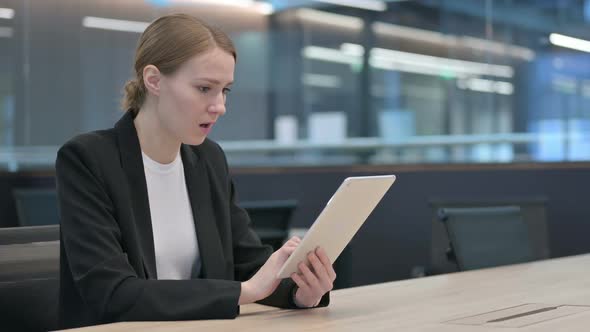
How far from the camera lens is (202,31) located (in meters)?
2.12

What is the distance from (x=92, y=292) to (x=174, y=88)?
496 millimetres

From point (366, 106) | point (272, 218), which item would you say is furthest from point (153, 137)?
point (366, 106)

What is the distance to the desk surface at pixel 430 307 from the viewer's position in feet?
5.81

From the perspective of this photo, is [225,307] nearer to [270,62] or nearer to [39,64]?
[39,64]

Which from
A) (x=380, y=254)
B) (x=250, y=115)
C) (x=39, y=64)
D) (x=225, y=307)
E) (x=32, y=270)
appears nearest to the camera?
(x=225, y=307)

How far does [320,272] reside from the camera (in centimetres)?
197

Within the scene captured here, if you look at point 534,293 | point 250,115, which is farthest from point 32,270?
point 250,115

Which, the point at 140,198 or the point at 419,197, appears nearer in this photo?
the point at 140,198

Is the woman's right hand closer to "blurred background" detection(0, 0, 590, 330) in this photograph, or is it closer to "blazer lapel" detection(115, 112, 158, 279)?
"blazer lapel" detection(115, 112, 158, 279)

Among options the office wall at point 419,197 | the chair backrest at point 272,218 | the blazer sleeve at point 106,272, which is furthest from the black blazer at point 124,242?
the office wall at point 419,197

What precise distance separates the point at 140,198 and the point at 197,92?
0.27 metres

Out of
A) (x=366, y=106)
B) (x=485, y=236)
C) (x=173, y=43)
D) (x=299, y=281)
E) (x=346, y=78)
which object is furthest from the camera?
(x=346, y=78)

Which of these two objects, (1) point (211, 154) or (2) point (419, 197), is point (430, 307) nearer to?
(1) point (211, 154)

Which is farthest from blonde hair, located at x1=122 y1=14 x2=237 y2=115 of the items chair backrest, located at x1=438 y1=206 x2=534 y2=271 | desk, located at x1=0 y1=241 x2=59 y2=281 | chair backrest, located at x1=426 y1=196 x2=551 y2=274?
chair backrest, located at x1=426 y1=196 x2=551 y2=274
